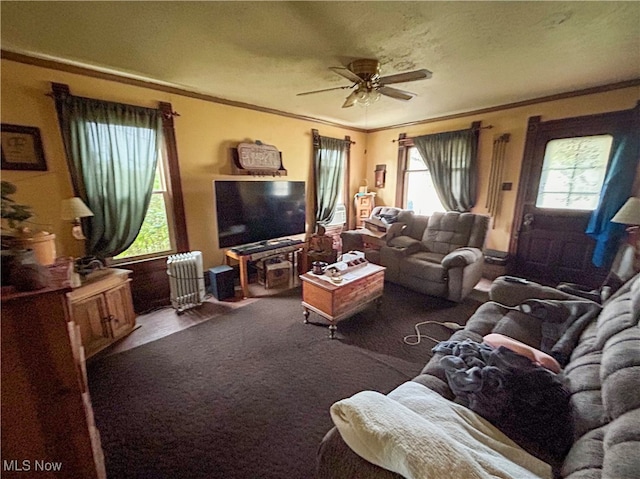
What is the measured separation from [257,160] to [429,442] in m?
3.55

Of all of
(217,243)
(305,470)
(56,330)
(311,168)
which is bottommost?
(305,470)

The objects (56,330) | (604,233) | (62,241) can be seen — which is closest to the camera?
(56,330)

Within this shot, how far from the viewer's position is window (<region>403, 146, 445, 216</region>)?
4766 mm

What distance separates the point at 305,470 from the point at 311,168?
3935 millimetres

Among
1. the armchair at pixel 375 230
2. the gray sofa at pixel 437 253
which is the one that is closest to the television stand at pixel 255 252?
the armchair at pixel 375 230

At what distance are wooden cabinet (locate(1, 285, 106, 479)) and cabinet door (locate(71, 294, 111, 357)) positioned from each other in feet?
4.45

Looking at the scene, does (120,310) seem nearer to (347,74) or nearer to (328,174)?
(347,74)

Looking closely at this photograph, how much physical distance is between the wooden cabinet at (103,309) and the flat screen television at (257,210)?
3.63 feet

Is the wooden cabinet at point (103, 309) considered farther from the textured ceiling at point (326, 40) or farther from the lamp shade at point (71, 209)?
the textured ceiling at point (326, 40)

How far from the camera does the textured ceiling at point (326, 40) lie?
5.29 ft

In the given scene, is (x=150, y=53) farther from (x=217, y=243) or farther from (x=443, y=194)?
(x=443, y=194)

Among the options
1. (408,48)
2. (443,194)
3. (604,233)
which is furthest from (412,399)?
(443,194)

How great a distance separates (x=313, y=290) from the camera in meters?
2.58

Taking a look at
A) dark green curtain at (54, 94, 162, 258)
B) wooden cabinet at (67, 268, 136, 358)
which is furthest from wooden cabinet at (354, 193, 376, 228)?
wooden cabinet at (67, 268, 136, 358)
